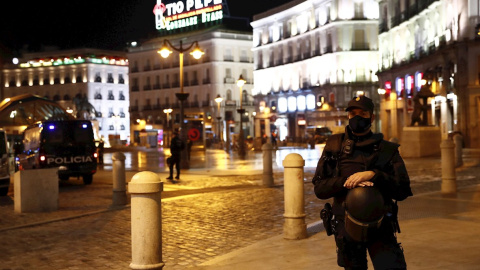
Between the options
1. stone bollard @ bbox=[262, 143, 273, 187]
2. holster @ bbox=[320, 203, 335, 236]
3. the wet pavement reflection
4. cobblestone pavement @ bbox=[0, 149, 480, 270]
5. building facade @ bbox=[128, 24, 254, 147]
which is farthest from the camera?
building facade @ bbox=[128, 24, 254, 147]

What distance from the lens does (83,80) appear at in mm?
115812

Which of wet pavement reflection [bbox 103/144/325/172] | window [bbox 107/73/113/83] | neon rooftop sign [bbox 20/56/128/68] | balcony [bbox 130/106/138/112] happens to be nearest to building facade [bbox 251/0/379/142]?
wet pavement reflection [bbox 103/144/325/172]

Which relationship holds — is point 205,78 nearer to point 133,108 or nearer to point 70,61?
point 133,108

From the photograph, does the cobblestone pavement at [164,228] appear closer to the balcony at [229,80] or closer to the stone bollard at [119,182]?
the stone bollard at [119,182]

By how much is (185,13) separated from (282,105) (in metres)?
27.5

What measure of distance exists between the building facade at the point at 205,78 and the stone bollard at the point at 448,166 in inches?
3021

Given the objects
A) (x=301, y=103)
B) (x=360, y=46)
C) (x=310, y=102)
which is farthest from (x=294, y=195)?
(x=301, y=103)

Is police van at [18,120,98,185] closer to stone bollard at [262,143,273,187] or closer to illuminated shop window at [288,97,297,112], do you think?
stone bollard at [262,143,273,187]

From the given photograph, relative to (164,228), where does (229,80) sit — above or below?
above

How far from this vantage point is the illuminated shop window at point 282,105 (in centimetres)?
8688

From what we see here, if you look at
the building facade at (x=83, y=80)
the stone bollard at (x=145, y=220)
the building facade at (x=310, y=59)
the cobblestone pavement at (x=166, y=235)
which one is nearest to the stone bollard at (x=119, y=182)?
the cobblestone pavement at (x=166, y=235)

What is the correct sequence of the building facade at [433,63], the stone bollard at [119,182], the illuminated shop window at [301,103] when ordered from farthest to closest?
the illuminated shop window at [301,103]
the building facade at [433,63]
the stone bollard at [119,182]

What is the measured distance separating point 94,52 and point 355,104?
120 metres

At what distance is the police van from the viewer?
21.3 metres
